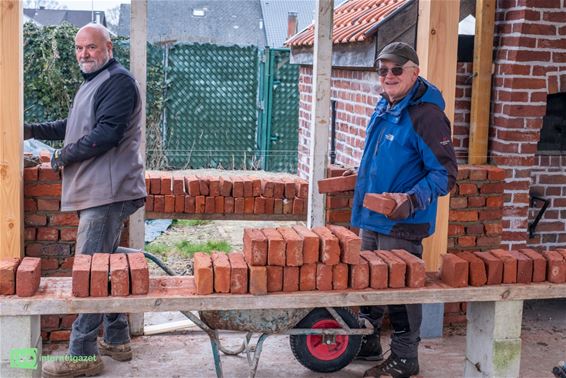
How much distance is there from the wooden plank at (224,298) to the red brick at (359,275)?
38 millimetres

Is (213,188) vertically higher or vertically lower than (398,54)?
lower

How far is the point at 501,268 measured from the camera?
14.3 ft

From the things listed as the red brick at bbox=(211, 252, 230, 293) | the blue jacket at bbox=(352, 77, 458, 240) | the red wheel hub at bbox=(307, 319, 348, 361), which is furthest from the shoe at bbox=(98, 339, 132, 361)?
the blue jacket at bbox=(352, 77, 458, 240)

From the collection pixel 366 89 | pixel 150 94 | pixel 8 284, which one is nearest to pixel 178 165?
pixel 150 94

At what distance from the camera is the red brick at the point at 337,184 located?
4.99 m

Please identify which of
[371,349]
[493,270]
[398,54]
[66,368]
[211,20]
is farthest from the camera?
[211,20]

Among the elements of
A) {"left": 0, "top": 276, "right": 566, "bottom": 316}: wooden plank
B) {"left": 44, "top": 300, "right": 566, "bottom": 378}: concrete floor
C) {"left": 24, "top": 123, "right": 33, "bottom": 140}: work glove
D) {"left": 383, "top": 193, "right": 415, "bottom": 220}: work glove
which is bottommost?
{"left": 44, "top": 300, "right": 566, "bottom": 378}: concrete floor

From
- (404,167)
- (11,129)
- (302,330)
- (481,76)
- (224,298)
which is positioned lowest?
(302,330)

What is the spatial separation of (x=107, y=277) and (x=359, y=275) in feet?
4.23

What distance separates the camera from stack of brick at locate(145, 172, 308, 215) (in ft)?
20.8

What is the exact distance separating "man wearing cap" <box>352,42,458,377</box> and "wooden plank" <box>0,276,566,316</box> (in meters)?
0.46

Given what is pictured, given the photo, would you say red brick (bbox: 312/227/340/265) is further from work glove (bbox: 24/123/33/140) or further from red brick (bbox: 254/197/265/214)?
red brick (bbox: 254/197/265/214)

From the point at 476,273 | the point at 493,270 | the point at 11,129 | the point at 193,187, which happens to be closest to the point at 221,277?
the point at 476,273

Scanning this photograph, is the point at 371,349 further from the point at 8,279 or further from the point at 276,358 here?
the point at 8,279
